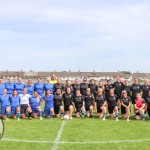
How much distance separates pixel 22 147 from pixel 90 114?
259 inches

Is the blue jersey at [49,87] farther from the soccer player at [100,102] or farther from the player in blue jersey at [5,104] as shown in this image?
the soccer player at [100,102]

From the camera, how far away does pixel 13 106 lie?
571 inches

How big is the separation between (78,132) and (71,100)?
4183 mm

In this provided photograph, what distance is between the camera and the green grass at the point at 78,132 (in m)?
8.90

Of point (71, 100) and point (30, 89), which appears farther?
point (30, 89)

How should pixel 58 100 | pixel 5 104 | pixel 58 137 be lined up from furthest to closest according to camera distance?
1. pixel 58 100
2. pixel 5 104
3. pixel 58 137

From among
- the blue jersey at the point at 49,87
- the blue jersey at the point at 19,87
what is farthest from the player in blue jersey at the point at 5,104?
the blue jersey at the point at 49,87

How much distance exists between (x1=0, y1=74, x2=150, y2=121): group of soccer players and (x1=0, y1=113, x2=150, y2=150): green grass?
697 mm

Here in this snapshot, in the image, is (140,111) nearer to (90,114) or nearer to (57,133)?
(90,114)

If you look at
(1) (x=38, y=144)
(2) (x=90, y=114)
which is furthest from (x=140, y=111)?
(1) (x=38, y=144)

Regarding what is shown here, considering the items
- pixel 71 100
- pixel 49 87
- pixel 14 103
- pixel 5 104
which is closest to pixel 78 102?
pixel 71 100

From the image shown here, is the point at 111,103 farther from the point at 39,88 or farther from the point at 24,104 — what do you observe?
the point at 24,104

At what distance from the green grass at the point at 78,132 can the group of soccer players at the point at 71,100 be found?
697 mm

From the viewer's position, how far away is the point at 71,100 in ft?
49.3
